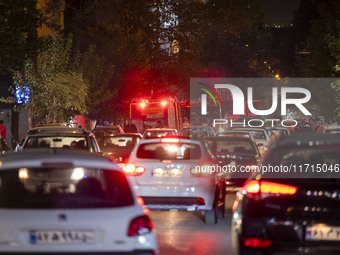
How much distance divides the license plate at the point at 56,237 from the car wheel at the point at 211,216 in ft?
24.3

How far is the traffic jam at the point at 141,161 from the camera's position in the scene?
21.7 feet

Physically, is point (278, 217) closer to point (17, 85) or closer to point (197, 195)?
point (197, 195)

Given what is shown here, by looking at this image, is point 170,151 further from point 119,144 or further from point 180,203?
point 119,144

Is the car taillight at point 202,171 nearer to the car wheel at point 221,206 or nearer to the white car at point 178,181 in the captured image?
the white car at point 178,181

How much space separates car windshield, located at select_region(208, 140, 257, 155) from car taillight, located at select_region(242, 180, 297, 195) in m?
10.7

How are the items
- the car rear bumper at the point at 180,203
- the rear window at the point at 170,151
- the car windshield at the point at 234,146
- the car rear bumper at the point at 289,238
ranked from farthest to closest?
1. the car windshield at the point at 234,146
2. the rear window at the point at 170,151
3. the car rear bumper at the point at 180,203
4. the car rear bumper at the point at 289,238

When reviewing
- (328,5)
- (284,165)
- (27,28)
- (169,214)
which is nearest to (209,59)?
(328,5)

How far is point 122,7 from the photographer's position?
5238 cm

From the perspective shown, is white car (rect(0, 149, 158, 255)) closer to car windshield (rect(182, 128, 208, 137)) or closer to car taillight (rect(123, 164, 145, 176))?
car taillight (rect(123, 164, 145, 176))

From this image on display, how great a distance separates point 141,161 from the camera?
1381cm

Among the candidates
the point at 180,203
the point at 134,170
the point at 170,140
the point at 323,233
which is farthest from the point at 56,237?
the point at 170,140

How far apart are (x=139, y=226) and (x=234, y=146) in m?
13.0
